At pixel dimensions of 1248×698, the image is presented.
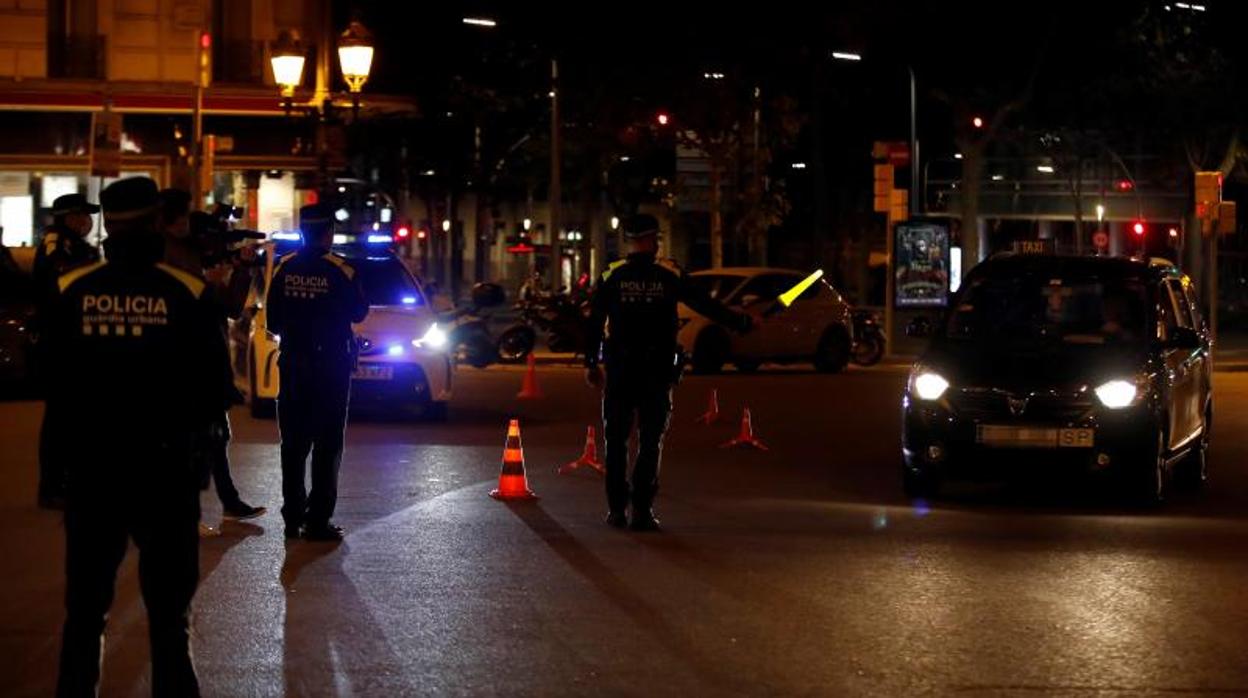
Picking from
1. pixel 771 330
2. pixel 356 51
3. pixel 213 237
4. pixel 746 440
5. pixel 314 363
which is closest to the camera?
pixel 314 363

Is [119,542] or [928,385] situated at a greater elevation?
[928,385]

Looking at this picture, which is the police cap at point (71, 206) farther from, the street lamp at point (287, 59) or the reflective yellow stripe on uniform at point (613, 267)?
the street lamp at point (287, 59)

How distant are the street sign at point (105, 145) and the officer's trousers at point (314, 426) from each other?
1480 centimetres

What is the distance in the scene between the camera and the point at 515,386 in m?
25.3

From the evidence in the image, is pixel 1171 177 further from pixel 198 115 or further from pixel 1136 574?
pixel 1136 574

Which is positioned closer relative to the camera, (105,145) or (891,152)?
(105,145)

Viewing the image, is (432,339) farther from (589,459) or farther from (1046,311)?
(1046,311)

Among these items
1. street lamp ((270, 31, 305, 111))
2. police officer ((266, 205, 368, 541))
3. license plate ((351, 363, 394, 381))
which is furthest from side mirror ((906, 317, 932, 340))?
street lamp ((270, 31, 305, 111))

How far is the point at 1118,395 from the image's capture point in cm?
1336

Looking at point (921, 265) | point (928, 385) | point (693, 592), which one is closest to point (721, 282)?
point (921, 265)

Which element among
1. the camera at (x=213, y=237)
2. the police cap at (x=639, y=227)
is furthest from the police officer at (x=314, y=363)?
the police cap at (x=639, y=227)

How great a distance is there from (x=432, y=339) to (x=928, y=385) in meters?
6.63

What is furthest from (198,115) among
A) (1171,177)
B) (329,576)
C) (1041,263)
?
(1171,177)

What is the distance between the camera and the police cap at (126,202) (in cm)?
674
